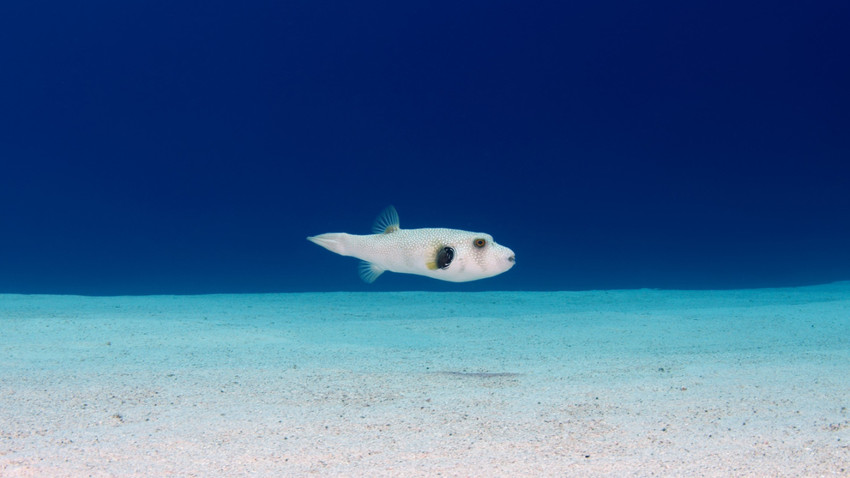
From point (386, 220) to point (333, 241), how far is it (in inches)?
17.5

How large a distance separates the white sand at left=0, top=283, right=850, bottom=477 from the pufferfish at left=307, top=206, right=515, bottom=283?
83cm

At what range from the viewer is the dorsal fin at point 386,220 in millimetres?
1842

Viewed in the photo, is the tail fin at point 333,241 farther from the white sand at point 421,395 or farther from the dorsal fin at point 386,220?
the white sand at point 421,395

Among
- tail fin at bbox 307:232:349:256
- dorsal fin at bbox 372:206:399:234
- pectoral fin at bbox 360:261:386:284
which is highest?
dorsal fin at bbox 372:206:399:234

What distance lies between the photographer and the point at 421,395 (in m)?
3.07

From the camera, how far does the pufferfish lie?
1456 millimetres

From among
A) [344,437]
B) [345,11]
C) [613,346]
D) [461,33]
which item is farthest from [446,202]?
[344,437]

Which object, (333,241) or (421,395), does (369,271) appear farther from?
(421,395)

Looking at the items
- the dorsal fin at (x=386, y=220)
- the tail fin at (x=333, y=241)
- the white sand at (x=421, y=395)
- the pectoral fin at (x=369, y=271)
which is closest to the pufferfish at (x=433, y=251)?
the tail fin at (x=333, y=241)

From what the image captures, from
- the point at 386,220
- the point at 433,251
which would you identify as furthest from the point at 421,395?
the point at 433,251

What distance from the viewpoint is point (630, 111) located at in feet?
36.1

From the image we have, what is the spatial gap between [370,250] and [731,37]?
11731 millimetres

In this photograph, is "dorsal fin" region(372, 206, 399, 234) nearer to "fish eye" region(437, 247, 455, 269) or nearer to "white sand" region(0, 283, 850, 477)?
"fish eye" region(437, 247, 455, 269)

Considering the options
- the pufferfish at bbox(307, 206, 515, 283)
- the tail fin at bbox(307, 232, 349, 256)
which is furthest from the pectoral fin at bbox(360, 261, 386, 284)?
the tail fin at bbox(307, 232, 349, 256)
